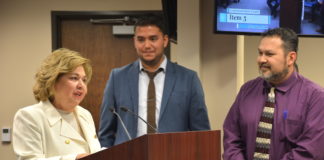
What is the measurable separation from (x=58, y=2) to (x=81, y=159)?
309cm

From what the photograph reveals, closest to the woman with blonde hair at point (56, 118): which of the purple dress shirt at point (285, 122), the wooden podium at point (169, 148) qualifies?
the wooden podium at point (169, 148)

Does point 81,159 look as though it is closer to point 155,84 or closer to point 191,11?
point 155,84

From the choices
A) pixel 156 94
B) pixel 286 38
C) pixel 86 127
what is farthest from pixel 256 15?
pixel 86 127

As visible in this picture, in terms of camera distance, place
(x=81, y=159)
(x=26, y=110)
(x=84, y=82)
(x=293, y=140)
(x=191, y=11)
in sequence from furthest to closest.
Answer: (x=191, y=11), (x=293, y=140), (x=84, y=82), (x=26, y=110), (x=81, y=159)

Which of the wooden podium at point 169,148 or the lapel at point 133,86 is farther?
the lapel at point 133,86

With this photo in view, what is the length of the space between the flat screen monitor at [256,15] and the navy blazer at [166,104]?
0.51m

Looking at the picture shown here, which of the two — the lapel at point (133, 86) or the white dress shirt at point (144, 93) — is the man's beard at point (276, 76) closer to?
the white dress shirt at point (144, 93)

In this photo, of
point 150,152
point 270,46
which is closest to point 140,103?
point 270,46

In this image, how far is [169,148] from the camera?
60.7 inches

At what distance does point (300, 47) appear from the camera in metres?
3.91

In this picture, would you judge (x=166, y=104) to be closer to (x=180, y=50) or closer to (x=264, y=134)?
(x=264, y=134)

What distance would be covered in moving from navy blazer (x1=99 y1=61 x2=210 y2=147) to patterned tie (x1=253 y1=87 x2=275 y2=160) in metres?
0.41

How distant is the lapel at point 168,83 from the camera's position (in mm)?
2668

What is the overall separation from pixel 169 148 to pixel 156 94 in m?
1.19
